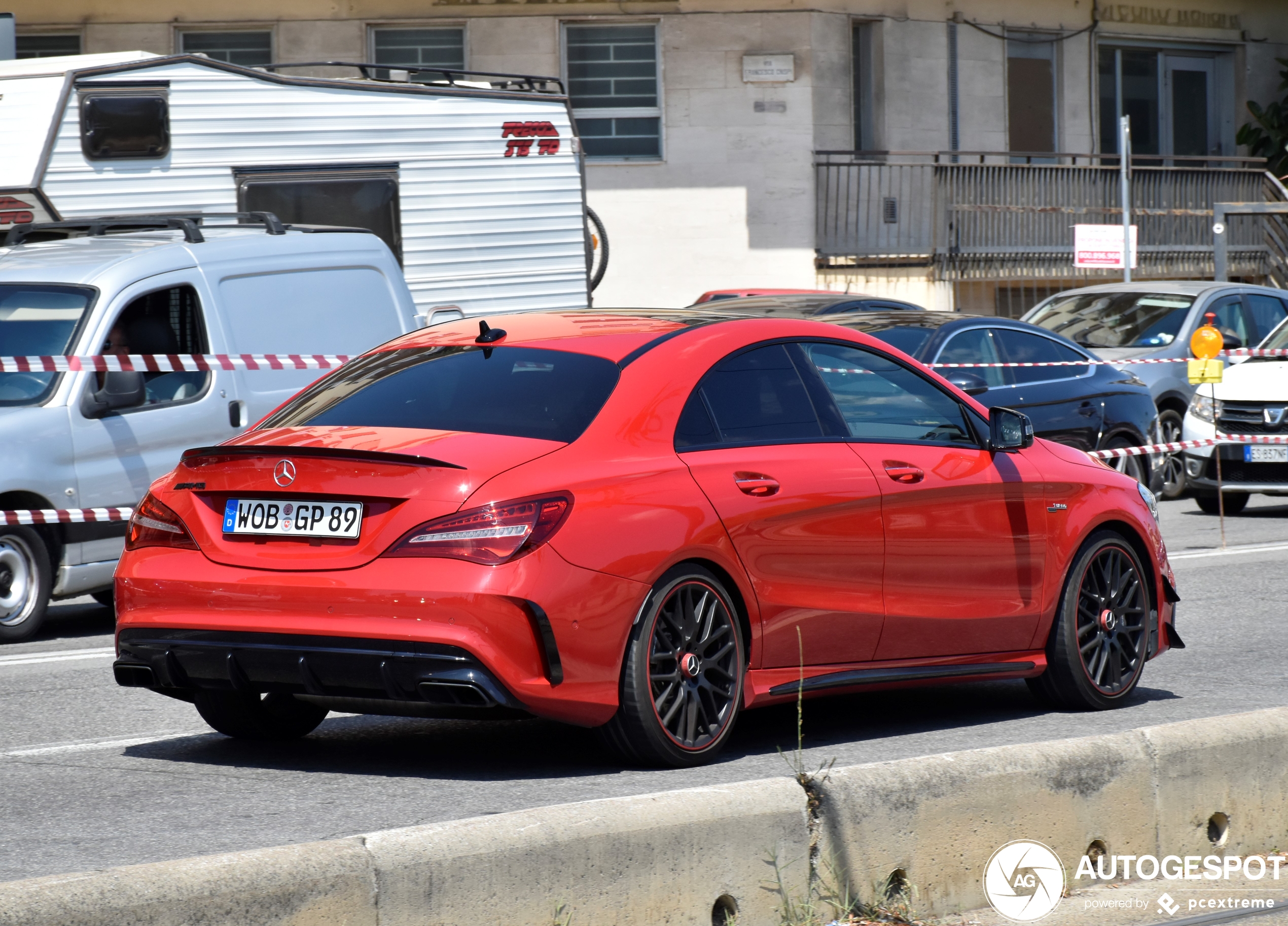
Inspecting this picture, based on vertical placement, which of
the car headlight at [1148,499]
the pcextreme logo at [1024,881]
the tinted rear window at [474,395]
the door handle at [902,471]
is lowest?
the pcextreme logo at [1024,881]

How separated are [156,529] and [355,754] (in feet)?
3.41

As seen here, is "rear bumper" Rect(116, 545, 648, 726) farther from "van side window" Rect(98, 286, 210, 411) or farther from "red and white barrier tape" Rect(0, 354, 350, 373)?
"van side window" Rect(98, 286, 210, 411)

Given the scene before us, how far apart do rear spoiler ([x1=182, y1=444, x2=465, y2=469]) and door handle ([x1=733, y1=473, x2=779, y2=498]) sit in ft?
3.27

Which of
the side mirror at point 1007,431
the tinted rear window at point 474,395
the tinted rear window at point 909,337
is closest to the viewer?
the tinted rear window at point 474,395

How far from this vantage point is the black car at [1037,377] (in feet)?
46.8

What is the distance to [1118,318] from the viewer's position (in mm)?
18281

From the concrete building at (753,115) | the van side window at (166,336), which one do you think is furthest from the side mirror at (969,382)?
the concrete building at (753,115)

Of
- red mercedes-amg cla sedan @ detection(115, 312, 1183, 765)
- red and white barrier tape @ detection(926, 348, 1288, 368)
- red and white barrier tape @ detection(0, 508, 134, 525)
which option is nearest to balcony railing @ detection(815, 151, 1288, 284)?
red and white barrier tape @ detection(926, 348, 1288, 368)

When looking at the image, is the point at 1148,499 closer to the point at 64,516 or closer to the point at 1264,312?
the point at 64,516

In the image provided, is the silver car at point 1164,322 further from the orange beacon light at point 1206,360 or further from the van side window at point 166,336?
the van side window at point 166,336

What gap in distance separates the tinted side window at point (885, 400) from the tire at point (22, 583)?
4.74 metres

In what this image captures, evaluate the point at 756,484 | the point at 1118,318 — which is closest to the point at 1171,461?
the point at 1118,318

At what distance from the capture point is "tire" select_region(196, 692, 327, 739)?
6539mm

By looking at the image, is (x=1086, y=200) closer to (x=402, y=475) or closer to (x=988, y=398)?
(x=988, y=398)
